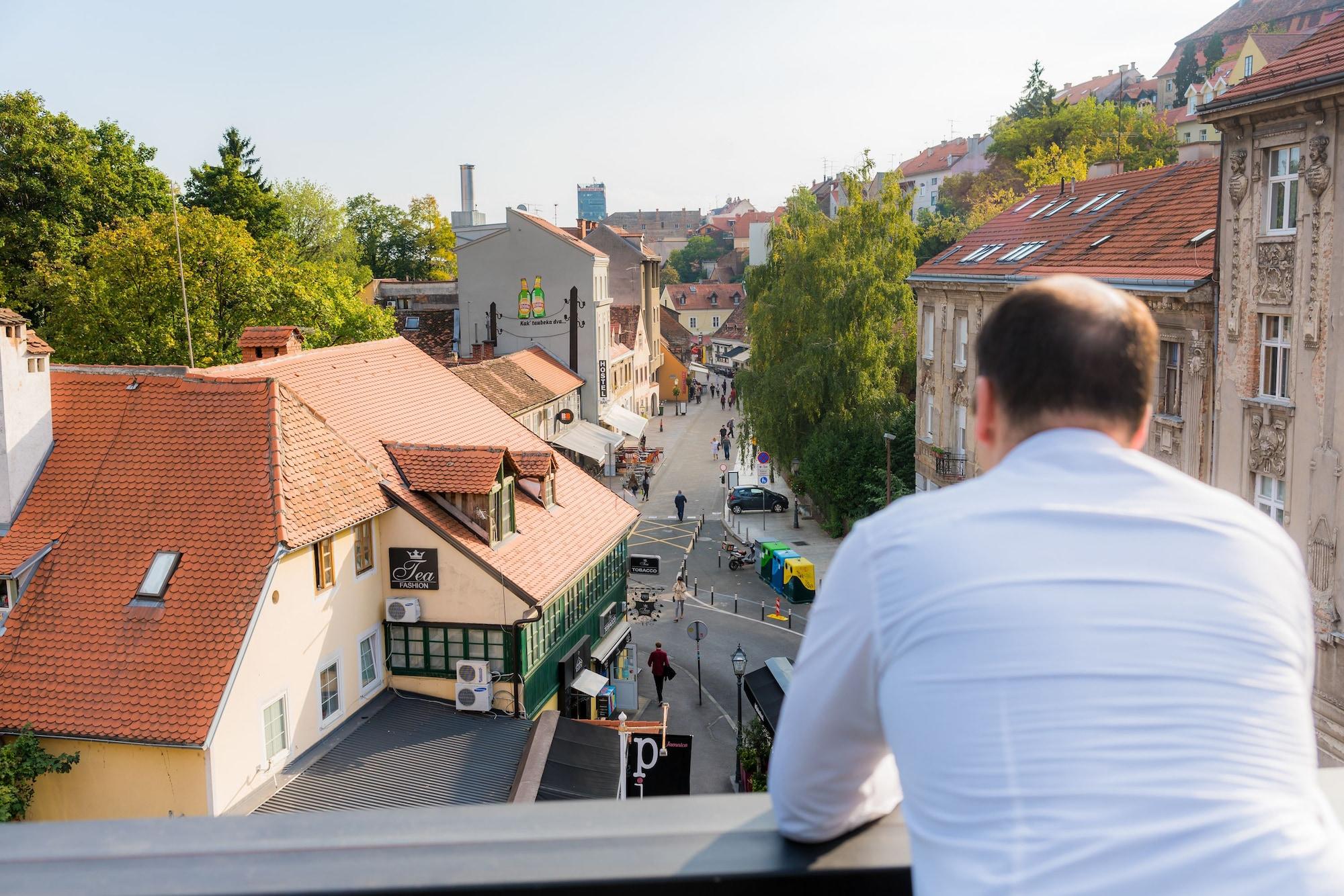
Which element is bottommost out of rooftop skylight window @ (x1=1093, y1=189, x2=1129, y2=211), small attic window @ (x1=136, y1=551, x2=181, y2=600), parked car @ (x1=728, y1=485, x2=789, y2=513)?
parked car @ (x1=728, y1=485, x2=789, y2=513)

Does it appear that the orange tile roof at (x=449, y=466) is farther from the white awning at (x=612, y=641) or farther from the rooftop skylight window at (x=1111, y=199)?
the rooftop skylight window at (x=1111, y=199)

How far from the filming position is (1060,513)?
1.68 metres

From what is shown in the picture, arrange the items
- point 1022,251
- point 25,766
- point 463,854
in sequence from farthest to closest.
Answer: point 1022,251
point 25,766
point 463,854

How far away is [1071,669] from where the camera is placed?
156 cm

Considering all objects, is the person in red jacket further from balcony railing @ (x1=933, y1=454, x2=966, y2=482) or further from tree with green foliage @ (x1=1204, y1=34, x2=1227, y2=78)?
tree with green foliage @ (x1=1204, y1=34, x2=1227, y2=78)

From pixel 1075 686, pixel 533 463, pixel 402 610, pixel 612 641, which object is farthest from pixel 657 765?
pixel 1075 686

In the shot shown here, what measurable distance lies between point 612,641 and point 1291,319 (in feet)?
49.6

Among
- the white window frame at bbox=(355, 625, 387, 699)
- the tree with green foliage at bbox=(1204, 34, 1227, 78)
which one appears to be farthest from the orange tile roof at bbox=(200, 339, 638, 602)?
the tree with green foliage at bbox=(1204, 34, 1227, 78)

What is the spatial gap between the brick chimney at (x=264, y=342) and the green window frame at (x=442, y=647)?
8838 millimetres

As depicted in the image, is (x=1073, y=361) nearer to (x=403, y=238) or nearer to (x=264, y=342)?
(x=264, y=342)

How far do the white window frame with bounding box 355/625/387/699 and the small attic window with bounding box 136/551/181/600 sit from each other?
141 inches

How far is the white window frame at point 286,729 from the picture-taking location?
16.6 meters

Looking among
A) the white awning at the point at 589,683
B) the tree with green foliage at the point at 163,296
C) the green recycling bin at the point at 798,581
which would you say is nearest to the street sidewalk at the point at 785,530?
the green recycling bin at the point at 798,581

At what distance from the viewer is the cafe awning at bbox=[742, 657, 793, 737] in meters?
21.8
